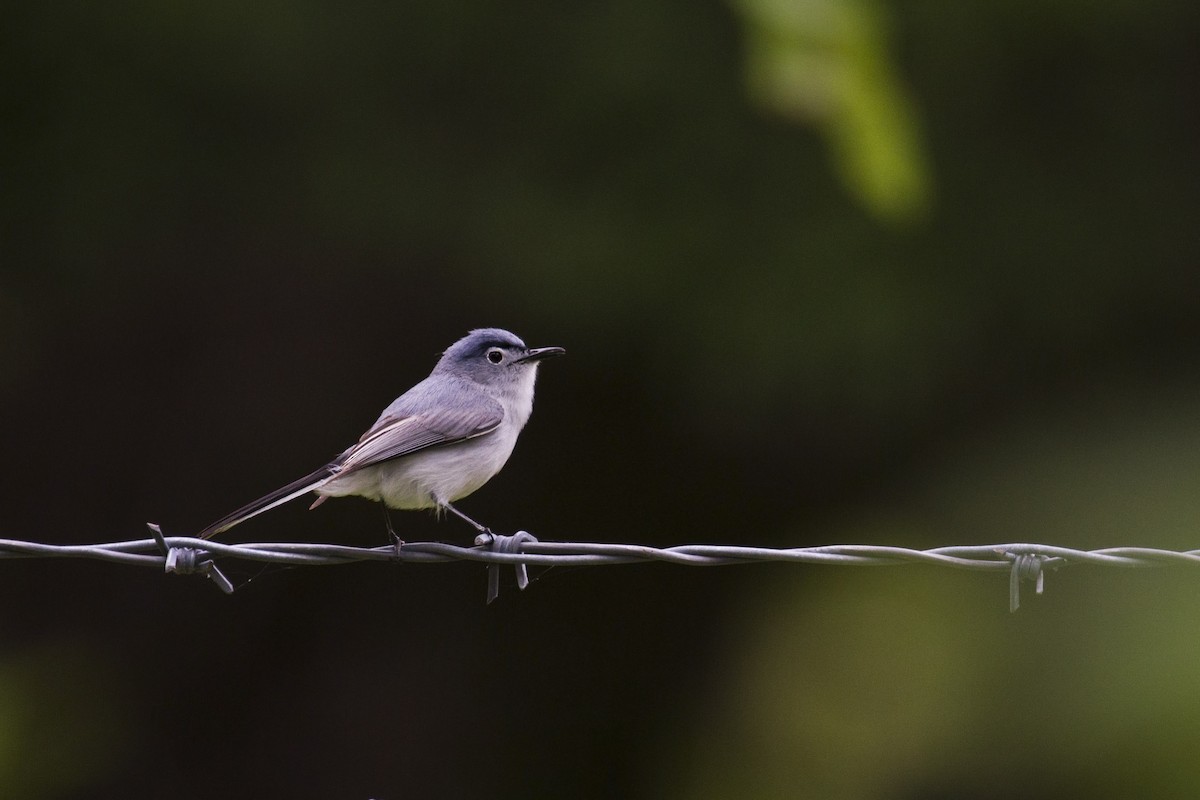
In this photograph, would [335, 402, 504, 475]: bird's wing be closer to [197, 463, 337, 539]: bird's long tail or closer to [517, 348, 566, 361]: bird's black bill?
[197, 463, 337, 539]: bird's long tail

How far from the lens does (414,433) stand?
3.41 m

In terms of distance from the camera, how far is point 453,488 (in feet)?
11.3

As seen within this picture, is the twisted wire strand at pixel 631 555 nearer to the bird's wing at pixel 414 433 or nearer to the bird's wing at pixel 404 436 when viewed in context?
the bird's wing at pixel 404 436

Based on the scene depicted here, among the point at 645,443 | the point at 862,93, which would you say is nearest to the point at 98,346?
the point at 645,443

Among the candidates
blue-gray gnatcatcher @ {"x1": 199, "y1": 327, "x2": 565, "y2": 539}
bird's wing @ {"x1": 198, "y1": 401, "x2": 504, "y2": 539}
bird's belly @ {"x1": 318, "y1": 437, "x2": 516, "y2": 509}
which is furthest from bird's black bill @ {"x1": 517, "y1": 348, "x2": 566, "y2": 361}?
bird's belly @ {"x1": 318, "y1": 437, "x2": 516, "y2": 509}

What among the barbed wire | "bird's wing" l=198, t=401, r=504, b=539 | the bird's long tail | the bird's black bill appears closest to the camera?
the barbed wire

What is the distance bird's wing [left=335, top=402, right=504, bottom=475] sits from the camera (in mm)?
3297

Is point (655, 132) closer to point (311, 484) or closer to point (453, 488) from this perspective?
point (453, 488)

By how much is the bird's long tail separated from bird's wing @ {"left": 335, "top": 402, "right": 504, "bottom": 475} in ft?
0.16

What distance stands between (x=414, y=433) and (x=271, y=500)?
588 mm

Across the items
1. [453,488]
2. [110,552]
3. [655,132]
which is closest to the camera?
[110,552]

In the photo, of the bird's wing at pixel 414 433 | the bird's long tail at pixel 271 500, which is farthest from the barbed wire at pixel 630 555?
the bird's wing at pixel 414 433

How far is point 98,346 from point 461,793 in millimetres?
2784

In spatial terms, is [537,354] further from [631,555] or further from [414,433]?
[631,555]
